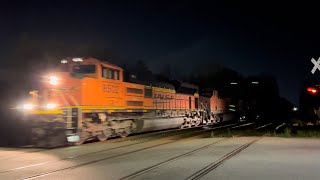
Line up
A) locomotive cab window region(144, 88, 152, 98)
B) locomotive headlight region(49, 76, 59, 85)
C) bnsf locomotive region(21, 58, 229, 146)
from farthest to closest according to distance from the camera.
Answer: locomotive cab window region(144, 88, 152, 98) < locomotive headlight region(49, 76, 59, 85) < bnsf locomotive region(21, 58, 229, 146)

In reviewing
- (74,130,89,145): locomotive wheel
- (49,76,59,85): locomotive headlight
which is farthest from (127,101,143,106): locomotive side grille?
(49,76,59,85): locomotive headlight

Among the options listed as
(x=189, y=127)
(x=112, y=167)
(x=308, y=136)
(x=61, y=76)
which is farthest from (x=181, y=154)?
(x=189, y=127)

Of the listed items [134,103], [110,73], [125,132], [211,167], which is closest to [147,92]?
[134,103]

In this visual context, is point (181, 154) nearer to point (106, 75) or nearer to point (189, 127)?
point (106, 75)

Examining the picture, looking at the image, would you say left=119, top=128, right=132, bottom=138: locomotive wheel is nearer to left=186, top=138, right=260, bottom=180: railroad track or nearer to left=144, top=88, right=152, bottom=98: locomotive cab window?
left=144, top=88, right=152, bottom=98: locomotive cab window

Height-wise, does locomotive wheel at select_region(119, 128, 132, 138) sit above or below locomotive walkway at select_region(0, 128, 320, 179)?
above

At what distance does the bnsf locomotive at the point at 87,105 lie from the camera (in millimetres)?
17891

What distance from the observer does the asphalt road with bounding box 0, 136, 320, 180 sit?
1013cm

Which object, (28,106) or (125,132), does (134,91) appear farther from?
(28,106)

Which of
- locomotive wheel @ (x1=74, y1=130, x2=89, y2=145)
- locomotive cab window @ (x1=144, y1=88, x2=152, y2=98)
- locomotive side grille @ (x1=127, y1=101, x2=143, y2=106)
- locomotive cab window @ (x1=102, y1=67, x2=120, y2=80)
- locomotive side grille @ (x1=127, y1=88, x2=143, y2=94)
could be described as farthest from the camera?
locomotive cab window @ (x1=144, y1=88, x2=152, y2=98)

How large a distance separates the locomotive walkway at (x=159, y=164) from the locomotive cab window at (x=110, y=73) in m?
4.78

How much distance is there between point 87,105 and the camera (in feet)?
62.1

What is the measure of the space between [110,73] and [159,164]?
9.66 m

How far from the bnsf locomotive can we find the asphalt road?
5.79 ft
